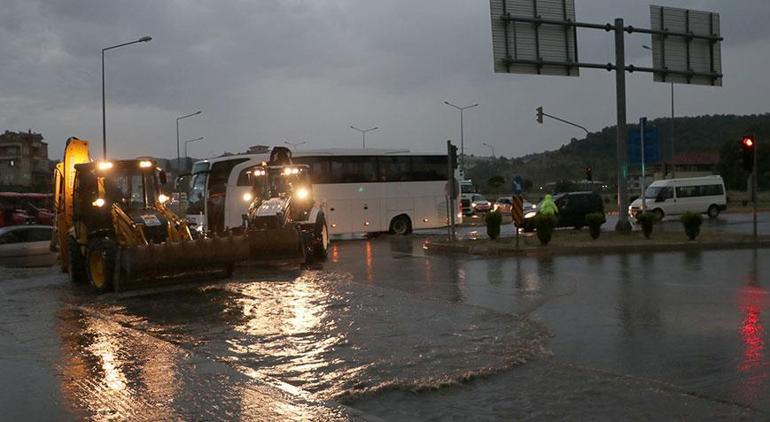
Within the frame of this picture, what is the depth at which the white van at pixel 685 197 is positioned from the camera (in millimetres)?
42281

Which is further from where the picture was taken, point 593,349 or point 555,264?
point 555,264

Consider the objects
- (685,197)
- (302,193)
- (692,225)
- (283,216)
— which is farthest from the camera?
(685,197)

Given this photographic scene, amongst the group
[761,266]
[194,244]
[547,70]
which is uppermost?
[547,70]

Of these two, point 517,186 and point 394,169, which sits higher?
point 394,169

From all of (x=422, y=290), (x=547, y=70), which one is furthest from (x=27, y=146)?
(x=422, y=290)

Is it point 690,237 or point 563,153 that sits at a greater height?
point 563,153

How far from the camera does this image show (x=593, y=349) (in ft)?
28.2

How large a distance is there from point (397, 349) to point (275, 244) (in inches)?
399

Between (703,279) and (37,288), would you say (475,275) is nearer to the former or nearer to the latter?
(703,279)

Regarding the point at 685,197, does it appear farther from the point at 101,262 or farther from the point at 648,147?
the point at 101,262

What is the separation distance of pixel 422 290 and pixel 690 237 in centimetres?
1330

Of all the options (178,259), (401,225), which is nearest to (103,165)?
(178,259)

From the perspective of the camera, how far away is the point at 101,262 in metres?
15.3

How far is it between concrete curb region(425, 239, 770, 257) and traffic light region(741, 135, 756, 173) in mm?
2847
